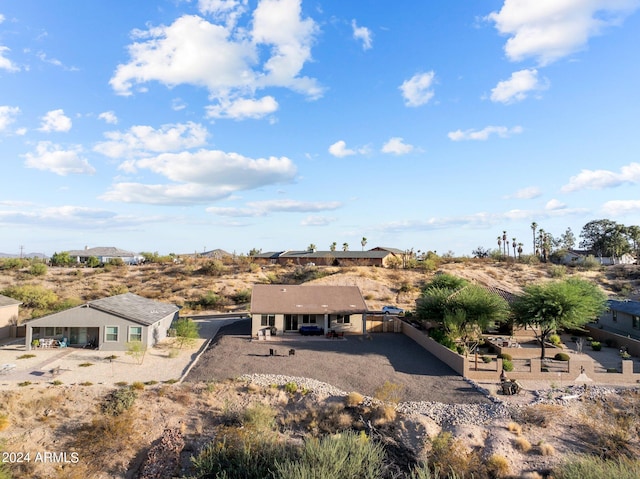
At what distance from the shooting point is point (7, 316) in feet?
125

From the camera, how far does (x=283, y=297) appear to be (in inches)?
1619

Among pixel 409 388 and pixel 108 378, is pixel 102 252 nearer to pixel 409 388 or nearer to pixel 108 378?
pixel 108 378

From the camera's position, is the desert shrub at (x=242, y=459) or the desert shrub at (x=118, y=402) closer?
the desert shrub at (x=242, y=459)

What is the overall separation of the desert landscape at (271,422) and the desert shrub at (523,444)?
41mm

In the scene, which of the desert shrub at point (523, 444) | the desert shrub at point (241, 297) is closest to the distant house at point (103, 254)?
the desert shrub at point (241, 297)

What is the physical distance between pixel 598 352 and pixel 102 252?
113 metres

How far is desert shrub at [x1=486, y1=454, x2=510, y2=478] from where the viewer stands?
17.0 m

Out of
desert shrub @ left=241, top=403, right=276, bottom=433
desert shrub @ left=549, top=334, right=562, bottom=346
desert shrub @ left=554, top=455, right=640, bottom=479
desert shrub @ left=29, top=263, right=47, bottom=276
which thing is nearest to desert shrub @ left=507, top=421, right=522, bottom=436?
desert shrub @ left=554, top=455, right=640, bottom=479

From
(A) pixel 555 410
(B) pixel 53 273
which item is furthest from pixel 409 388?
(B) pixel 53 273

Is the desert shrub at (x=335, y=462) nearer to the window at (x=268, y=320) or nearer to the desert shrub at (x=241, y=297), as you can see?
the window at (x=268, y=320)

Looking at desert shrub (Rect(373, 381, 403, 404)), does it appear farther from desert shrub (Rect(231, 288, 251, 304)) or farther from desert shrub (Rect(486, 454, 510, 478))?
desert shrub (Rect(231, 288, 251, 304))

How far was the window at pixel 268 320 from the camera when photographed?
38.8 metres

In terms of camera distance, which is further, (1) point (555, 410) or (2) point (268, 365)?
(2) point (268, 365)

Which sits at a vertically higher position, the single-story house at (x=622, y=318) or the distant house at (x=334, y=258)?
the distant house at (x=334, y=258)
